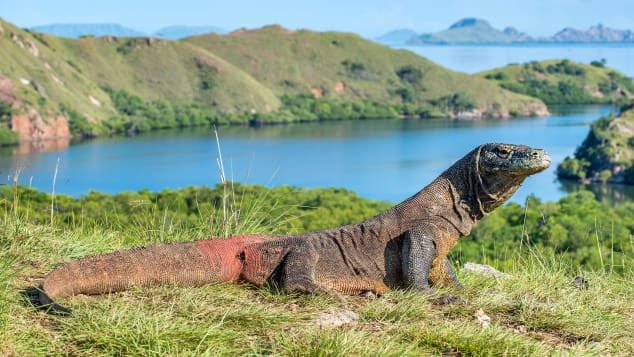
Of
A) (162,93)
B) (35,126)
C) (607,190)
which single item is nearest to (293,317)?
(607,190)

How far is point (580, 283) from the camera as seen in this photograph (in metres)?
6.62

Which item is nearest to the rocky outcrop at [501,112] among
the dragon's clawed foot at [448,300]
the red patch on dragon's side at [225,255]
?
the red patch on dragon's side at [225,255]

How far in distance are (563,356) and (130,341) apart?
2.22 m

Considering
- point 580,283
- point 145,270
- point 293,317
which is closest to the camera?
point 293,317

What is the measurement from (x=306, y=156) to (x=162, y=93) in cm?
8102

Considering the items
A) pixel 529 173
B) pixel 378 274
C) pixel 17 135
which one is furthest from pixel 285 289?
pixel 17 135

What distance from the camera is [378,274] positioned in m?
6.05

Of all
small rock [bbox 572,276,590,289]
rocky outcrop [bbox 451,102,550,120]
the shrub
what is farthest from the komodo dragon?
rocky outcrop [bbox 451,102,550,120]

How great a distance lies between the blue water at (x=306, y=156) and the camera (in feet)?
264

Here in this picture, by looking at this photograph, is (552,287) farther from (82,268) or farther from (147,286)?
(82,268)

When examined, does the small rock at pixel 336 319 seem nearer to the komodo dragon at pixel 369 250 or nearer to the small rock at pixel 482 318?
the komodo dragon at pixel 369 250

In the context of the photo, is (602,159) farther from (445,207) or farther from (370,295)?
(370,295)

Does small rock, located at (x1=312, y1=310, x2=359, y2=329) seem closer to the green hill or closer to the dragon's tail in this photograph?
the dragon's tail

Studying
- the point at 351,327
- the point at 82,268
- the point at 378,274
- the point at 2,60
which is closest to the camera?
the point at 351,327
